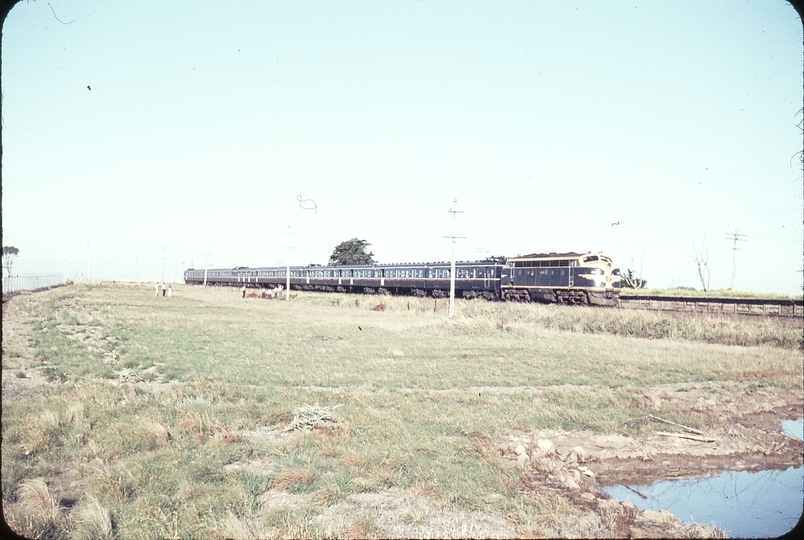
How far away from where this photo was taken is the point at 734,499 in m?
6.64

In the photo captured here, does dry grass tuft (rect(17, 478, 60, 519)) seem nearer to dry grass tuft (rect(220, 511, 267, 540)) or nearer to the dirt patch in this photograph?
dry grass tuft (rect(220, 511, 267, 540))

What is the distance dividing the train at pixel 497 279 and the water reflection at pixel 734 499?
24036 millimetres

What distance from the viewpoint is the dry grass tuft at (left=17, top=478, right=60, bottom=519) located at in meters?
5.22

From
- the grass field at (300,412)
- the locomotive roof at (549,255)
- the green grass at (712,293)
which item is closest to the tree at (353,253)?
the green grass at (712,293)

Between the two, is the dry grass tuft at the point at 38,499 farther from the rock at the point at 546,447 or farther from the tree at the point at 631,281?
the tree at the point at 631,281

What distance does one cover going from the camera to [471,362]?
1523cm

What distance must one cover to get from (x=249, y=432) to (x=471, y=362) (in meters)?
8.37

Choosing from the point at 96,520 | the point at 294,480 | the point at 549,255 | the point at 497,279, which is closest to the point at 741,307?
the point at 549,255

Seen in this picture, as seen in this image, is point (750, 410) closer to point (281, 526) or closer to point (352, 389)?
point (352, 389)

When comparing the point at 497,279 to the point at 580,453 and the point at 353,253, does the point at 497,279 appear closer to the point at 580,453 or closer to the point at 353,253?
the point at 580,453

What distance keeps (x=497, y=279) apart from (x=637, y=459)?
1227 inches

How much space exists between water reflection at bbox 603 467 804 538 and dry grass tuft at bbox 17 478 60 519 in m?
6.44

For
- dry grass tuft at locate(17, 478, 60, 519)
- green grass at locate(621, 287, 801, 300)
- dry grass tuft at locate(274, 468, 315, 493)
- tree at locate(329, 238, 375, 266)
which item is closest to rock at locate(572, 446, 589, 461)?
dry grass tuft at locate(274, 468, 315, 493)

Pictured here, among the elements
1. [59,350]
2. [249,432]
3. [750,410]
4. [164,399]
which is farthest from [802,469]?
[59,350]
